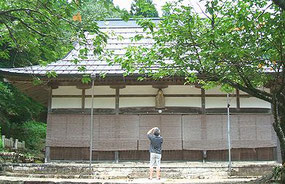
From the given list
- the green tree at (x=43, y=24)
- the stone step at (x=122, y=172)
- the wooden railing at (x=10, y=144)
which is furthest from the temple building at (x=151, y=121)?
the green tree at (x=43, y=24)

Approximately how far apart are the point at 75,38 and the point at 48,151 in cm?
694

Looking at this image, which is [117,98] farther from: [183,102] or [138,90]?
[183,102]

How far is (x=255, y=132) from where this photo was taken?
11.8 m

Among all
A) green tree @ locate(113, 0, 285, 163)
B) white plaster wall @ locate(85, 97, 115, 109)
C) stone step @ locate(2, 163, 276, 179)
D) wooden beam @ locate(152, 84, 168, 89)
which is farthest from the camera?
white plaster wall @ locate(85, 97, 115, 109)

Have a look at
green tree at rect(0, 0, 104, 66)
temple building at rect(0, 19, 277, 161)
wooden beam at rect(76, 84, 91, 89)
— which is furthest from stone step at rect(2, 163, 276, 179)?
green tree at rect(0, 0, 104, 66)

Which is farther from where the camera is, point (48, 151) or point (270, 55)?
point (48, 151)

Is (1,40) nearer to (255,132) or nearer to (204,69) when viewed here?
(204,69)

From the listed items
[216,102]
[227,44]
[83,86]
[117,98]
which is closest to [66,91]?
[83,86]

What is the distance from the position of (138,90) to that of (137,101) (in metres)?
0.45

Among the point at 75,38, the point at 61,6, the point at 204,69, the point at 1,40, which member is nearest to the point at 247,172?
the point at 204,69

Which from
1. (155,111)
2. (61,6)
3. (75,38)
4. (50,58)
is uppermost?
(61,6)

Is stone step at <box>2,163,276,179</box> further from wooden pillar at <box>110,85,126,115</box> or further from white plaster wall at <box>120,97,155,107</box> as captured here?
white plaster wall at <box>120,97,155,107</box>

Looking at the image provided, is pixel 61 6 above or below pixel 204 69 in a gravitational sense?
above

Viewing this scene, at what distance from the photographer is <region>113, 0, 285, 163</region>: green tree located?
529 centimetres
